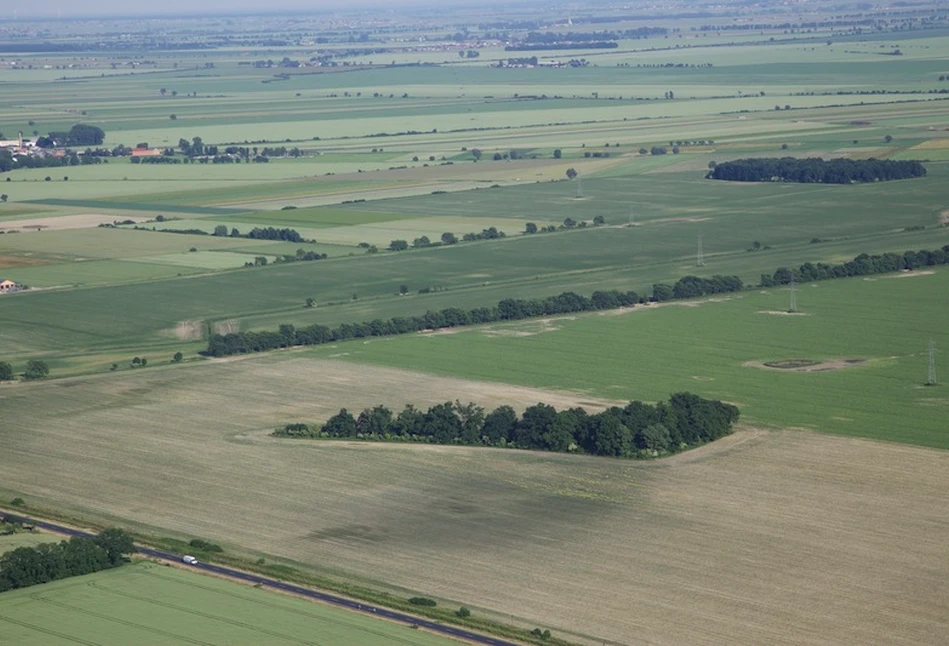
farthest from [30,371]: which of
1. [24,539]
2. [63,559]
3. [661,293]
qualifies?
[661,293]

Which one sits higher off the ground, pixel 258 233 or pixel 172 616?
pixel 258 233

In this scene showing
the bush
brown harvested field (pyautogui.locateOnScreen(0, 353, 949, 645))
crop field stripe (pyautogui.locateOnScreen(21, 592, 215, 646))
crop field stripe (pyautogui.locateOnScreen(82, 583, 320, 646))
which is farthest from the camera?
the bush

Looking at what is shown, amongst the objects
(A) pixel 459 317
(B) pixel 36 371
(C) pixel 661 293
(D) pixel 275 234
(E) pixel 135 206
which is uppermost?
(E) pixel 135 206

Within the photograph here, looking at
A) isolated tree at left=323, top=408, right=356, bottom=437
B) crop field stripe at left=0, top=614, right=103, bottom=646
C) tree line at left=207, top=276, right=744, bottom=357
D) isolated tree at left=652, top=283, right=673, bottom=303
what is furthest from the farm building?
crop field stripe at left=0, top=614, right=103, bottom=646

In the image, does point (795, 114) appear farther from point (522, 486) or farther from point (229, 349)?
point (522, 486)

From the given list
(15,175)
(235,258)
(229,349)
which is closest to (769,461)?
(229,349)

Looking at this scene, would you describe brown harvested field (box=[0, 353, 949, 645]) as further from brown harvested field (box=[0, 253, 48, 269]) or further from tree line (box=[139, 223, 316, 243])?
tree line (box=[139, 223, 316, 243])

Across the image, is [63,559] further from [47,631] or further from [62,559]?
[47,631]
